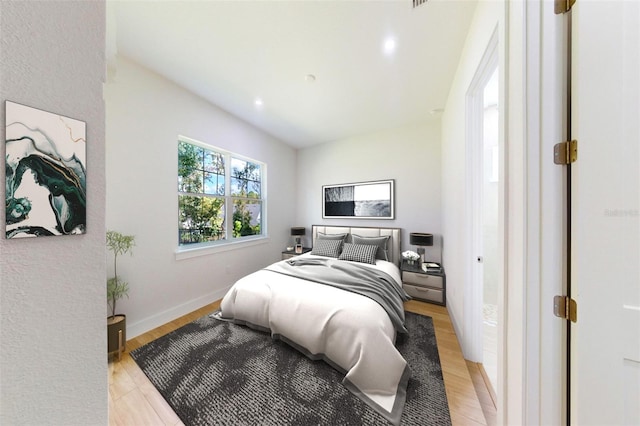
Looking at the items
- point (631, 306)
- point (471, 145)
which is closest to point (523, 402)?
point (631, 306)

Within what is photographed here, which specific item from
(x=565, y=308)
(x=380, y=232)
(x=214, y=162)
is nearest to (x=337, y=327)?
(x=565, y=308)

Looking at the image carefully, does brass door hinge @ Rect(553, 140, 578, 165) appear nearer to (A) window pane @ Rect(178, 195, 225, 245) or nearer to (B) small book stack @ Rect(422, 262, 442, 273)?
(B) small book stack @ Rect(422, 262, 442, 273)

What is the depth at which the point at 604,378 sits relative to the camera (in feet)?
2.37

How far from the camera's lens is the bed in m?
1.48

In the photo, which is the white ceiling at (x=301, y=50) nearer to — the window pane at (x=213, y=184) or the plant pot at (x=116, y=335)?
the window pane at (x=213, y=184)

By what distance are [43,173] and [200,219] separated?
2.71 m

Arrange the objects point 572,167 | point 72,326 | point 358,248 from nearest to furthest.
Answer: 1. point 72,326
2. point 572,167
3. point 358,248

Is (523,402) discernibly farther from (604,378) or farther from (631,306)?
(631,306)

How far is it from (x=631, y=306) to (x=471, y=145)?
55.5 inches

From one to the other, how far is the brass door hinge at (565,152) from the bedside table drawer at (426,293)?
2404mm

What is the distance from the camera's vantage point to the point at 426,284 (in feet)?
9.45

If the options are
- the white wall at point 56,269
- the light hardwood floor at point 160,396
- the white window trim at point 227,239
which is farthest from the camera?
the white window trim at point 227,239

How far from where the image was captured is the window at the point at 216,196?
2701mm

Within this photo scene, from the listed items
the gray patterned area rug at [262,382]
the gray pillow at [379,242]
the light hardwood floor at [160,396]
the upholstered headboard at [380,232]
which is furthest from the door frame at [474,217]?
the upholstered headboard at [380,232]
